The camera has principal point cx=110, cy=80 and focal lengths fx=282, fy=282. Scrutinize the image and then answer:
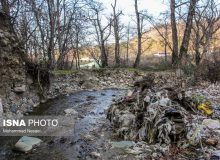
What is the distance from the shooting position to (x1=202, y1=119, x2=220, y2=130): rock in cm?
505

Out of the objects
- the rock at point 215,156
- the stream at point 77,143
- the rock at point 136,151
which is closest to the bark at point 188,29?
the stream at point 77,143

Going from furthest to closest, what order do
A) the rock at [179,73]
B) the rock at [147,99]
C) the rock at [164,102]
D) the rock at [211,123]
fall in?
the rock at [179,73] < the rock at [147,99] < the rock at [164,102] < the rock at [211,123]

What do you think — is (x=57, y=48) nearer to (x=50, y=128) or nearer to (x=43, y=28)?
(x=43, y=28)

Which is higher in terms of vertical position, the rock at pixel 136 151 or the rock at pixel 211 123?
the rock at pixel 211 123

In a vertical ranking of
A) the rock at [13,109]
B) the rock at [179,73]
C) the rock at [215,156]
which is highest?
the rock at [179,73]

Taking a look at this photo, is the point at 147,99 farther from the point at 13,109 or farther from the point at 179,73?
the point at 179,73

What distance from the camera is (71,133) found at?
5723 millimetres

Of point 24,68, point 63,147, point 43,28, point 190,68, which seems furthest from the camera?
point 43,28

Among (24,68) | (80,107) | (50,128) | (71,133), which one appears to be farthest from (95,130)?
(24,68)

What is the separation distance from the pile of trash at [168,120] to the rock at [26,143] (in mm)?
1546

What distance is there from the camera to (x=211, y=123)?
17.0ft

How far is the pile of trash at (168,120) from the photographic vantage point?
14.9 feet

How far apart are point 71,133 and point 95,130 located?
51 centimetres

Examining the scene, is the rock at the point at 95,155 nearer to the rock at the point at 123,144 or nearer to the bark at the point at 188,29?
the rock at the point at 123,144
